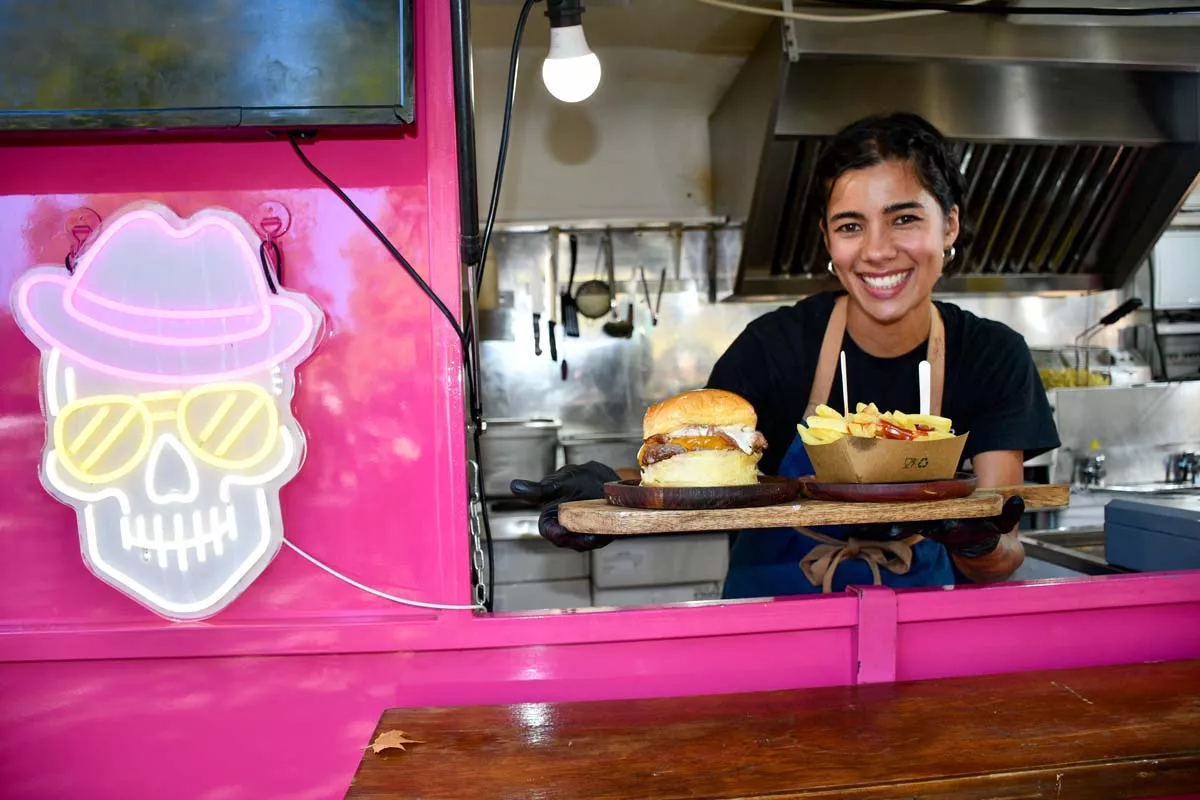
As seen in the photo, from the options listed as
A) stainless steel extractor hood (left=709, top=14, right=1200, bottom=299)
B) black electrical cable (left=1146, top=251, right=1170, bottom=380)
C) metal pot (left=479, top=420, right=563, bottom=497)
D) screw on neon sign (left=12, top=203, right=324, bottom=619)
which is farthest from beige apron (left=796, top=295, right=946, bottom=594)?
black electrical cable (left=1146, top=251, right=1170, bottom=380)

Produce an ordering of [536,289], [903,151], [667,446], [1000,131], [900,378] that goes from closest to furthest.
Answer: [667,446], [903,151], [900,378], [1000,131], [536,289]

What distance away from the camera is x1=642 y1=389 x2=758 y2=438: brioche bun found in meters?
1.71

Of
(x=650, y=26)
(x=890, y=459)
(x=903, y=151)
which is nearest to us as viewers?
(x=890, y=459)

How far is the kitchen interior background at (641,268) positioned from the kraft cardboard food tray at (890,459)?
297cm

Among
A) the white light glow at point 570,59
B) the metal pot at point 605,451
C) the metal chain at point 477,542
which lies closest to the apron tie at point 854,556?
the metal chain at point 477,542

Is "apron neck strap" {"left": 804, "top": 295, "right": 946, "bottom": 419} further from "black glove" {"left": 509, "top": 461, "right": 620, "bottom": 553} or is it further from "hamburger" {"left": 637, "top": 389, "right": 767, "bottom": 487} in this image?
"black glove" {"left": 509, "top": 461, "right": 620, "bottom": 553}

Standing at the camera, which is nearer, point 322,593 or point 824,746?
point 824,746

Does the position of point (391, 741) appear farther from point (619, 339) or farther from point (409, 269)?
point (619, 339)

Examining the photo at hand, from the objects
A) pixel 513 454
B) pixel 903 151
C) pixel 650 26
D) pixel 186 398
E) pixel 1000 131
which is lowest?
pixel 513 454

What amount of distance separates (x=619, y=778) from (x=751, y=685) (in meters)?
0.50

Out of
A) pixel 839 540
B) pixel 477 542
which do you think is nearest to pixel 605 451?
pixel 839 540

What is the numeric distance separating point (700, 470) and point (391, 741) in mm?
737

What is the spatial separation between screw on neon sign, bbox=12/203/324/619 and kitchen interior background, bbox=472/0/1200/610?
10.1 feet

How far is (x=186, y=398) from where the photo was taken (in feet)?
4.84
